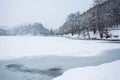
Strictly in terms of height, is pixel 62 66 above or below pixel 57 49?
below

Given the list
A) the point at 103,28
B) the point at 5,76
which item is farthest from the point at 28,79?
the point at 103,28

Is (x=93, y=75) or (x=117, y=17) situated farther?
(x=117, y=17)

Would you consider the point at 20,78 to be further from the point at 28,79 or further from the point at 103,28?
the point at 103,28

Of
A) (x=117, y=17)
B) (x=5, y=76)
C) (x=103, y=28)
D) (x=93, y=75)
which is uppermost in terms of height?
(x=117, y=17)

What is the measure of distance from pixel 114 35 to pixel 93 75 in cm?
4282

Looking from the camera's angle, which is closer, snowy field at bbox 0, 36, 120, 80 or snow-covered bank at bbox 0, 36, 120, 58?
snowy field at bbox 0, 36, 120, 80

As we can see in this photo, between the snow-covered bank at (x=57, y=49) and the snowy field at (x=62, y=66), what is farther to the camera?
the snow-covered bank at (x=57, y=49)

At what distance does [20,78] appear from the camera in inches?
419

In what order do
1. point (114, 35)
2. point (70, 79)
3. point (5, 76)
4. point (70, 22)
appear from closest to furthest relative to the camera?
point (70, 79) → point (5, 76) → point (114, 35) → point (70, 22)

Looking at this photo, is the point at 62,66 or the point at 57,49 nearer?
the point at 62,66

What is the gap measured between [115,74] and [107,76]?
476 millimetres

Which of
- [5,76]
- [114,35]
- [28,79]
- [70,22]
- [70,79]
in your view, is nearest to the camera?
[70,79]

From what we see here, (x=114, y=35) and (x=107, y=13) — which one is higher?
(x=107, y=13)

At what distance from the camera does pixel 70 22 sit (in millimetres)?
85438
